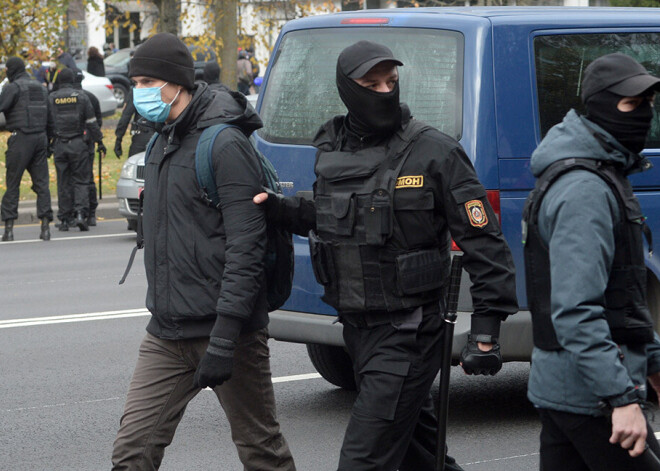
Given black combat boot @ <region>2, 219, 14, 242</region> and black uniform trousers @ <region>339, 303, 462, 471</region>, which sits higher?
black uniform trousers @ <region>339, 303, 462, 471</region>

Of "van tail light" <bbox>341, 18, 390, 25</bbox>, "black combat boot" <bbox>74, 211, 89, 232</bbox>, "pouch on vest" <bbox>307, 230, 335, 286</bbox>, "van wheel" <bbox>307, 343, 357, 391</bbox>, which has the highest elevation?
"van tail light" <bbox>341, 18, 390, 25</bbox>

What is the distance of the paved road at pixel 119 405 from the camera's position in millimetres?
5668

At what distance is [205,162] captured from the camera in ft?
13.8

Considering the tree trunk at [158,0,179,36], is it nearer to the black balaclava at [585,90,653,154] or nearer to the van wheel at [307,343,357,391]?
the van wheel at [307,343,357,391]

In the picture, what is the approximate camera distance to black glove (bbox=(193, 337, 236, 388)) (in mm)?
4035

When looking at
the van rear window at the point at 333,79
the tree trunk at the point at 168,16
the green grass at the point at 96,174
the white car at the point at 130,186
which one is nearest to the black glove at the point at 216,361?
the van rear window at the point at 333,79

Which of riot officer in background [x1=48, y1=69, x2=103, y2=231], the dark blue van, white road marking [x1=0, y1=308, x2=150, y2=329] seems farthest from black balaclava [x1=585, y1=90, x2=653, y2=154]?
riot officer in background [x1=48, y1=69, x2=103, y2=231]

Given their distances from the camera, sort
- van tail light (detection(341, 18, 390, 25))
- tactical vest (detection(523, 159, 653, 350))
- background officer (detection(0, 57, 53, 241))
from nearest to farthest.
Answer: tactical vest (detection(523, 159, 653, 350)), van tail light (detection(341, 18, 390, 25)), background officer (detection(0, 57, 53, 241))

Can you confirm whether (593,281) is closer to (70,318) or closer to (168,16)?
(70,318)

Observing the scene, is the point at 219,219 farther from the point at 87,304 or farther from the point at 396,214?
the point at 87,304

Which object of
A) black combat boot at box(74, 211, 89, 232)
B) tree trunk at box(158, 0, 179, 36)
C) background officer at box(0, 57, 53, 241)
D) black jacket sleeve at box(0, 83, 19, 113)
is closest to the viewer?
black jacket sleeve at box(0, 83, 19, 113)

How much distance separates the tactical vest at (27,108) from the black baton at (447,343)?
1087 centimetres

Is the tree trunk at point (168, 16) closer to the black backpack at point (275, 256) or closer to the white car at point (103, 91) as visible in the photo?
the white car at point (103, 91)

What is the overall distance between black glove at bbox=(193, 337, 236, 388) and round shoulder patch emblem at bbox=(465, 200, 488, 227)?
2.83 ft
